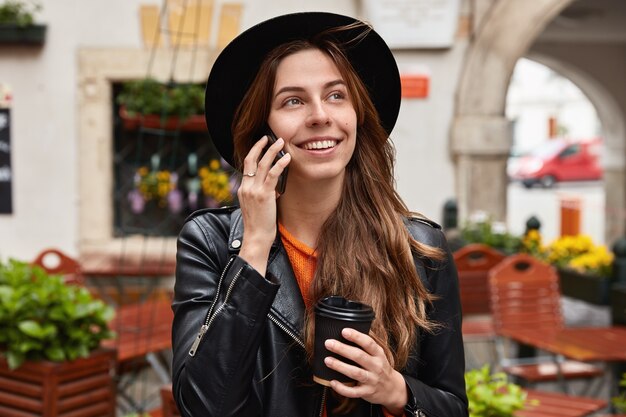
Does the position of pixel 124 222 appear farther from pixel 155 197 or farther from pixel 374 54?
pixel 374 54

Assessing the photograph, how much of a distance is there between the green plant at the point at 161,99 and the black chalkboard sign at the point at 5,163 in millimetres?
1005

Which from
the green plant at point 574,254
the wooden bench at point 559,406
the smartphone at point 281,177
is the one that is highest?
the smartphone at point 281,177

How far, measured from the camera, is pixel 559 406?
12.6 feet

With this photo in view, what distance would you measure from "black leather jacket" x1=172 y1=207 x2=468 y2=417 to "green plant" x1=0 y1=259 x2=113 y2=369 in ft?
5.71

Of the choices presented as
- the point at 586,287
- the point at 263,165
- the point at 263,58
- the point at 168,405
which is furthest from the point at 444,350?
the point at 586,287

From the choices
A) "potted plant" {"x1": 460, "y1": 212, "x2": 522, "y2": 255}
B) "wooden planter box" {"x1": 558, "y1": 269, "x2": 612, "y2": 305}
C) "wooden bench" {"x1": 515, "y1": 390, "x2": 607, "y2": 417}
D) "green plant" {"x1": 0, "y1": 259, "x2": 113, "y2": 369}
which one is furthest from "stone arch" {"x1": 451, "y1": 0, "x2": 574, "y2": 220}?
"green plant" {"x1": 0, "y1": 259, "x2": 113, "y2": 369}

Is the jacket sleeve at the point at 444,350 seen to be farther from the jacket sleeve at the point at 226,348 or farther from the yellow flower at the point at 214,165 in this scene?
the yellow flower at the point at 214,165

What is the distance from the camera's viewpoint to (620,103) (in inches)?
569

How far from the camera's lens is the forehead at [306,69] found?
1.77 metres

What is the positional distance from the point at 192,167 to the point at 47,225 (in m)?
1.23

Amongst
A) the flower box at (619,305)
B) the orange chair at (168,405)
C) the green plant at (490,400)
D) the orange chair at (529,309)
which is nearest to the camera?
the green plant at (490,400)

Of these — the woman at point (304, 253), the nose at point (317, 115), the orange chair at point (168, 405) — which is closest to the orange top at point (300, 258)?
the woman at point (304, 253)

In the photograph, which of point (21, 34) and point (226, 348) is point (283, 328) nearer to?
point (226, 348)

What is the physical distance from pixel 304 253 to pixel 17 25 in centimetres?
588
